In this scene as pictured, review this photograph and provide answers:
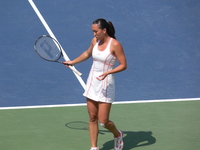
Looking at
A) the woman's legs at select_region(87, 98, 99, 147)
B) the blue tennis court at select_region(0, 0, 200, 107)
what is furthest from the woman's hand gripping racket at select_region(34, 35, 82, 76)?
the blue tennis court at select_region(0, 0, 200, 107)

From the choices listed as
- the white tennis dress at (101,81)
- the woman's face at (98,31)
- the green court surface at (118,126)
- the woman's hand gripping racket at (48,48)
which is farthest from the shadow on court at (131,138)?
the woman's face at (98,31)

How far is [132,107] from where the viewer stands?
9625 mm

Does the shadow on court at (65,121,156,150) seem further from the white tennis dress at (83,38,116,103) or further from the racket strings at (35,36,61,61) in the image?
the racket strings at (35,36,61,61)

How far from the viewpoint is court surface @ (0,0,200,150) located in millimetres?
8195

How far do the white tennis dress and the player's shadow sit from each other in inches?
38.1

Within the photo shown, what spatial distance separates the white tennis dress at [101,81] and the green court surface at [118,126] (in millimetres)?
940

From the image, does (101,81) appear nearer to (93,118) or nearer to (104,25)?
(93,118)

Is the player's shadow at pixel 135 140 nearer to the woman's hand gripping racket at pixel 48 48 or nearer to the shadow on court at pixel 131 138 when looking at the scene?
the shadow on court at pixel 131 138

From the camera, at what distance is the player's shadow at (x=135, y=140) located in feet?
25.7

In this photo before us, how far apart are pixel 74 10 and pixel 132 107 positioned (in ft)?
15.5

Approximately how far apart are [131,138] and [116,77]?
3052 mm

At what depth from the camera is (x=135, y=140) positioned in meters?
8.06

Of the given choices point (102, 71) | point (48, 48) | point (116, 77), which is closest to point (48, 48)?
point (48, 48)

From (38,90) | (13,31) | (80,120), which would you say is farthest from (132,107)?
(13,31)
